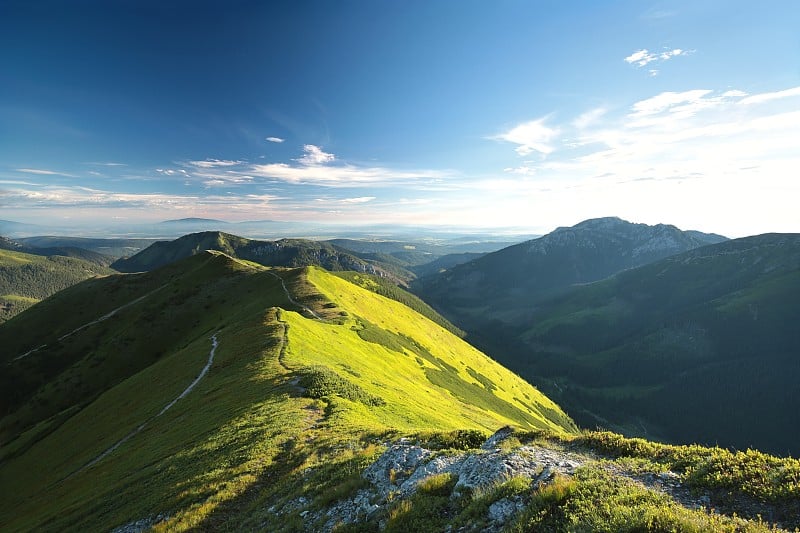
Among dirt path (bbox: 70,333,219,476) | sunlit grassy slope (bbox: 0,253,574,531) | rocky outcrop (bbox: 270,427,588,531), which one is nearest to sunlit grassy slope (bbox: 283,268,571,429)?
sunlit grassy slope (bbox: 0,253,574,531)

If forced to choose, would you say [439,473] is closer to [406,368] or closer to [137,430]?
[137,430]

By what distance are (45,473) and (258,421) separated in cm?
4298

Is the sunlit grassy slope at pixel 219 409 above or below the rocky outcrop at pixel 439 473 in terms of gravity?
below

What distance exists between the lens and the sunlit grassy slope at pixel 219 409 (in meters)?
22.4

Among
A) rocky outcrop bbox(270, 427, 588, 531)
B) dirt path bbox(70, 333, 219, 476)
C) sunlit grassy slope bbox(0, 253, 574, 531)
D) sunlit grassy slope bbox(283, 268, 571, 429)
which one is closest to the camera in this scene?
rocky outcrop bbox(270, 427, 588, 531)

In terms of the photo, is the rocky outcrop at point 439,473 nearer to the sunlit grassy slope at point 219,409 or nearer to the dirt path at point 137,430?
the sunlit grassy slope at point 219,409

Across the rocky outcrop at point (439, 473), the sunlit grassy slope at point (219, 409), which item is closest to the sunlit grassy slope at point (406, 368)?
the sunlit grassy slope at point (219, 409)

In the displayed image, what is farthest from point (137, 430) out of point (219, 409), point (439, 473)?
point (439, 473)

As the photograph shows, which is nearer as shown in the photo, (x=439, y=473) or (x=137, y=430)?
(x=439, y=473)

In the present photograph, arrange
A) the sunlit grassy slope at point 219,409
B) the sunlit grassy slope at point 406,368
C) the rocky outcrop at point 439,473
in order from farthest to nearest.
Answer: the sunlit grassy slope at point 406,368 < the sunlit grassy slope at point 219,409 < the rocky outcrop at point 439,473

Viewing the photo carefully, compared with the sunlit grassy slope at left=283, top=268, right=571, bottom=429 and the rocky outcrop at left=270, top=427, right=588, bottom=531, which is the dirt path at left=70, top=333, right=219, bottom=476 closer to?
the sunlit grassy slope at left=283, top=268, right=571, bottom=429

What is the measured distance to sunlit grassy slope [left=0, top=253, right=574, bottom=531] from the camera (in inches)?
883

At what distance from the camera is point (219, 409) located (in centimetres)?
3538

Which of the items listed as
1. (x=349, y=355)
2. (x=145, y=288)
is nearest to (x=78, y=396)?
(x=349, y=355)
